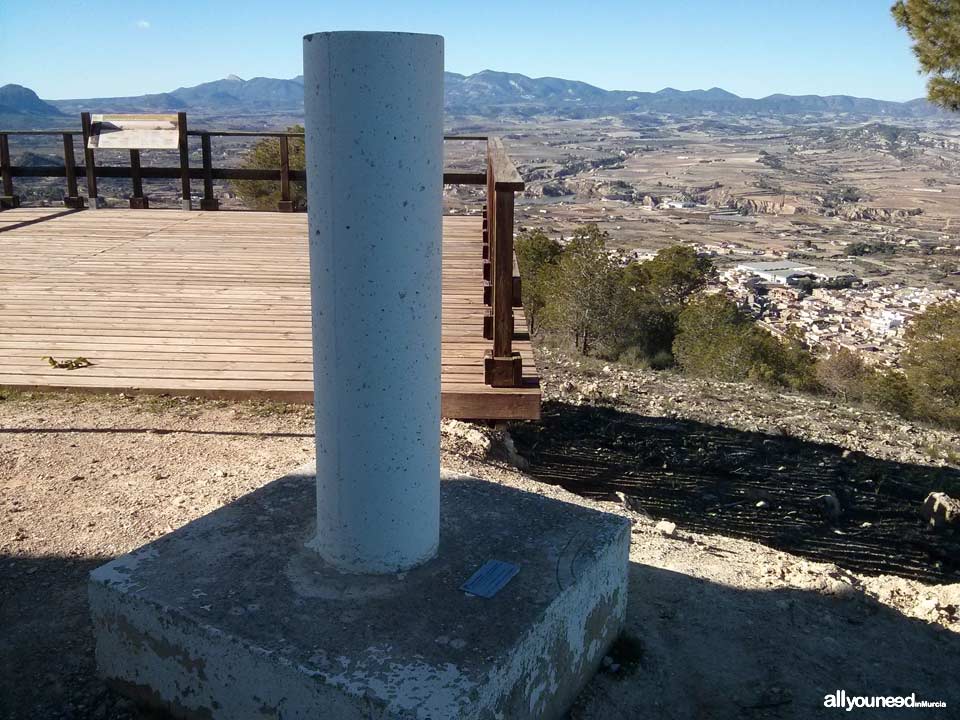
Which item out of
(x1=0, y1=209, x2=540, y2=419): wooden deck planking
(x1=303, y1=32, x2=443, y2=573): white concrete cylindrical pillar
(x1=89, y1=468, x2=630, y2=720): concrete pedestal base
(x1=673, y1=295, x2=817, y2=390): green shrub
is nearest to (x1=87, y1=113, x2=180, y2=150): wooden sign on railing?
(x1=0, y1=209, x2=540, y2=419): wooden deck planking

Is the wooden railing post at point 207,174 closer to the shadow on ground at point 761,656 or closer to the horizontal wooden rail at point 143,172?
the horizontal wooden rail at point 143,172

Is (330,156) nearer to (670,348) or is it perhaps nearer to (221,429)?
(221,429)

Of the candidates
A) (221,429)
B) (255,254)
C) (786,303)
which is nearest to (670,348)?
(255,254)

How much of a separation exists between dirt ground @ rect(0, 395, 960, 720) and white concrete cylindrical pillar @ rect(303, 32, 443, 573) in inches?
28.6

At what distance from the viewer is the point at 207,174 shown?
8.32 m

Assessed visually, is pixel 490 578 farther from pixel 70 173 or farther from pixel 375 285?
pixel 70 173

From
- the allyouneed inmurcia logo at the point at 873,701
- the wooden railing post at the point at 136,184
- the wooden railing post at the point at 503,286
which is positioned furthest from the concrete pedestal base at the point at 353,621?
the wooden railing post at the point at 136,184

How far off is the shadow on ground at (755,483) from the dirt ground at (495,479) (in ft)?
4.37

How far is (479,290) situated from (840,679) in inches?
142

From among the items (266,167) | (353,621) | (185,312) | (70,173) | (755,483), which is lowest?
(755,483)

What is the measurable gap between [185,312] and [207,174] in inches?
146

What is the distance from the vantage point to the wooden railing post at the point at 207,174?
8.19 meters

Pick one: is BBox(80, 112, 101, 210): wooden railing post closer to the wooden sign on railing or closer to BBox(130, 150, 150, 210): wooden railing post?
the wooden sign on railing

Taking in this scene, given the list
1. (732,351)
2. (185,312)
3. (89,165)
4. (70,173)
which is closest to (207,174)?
(89,165)
